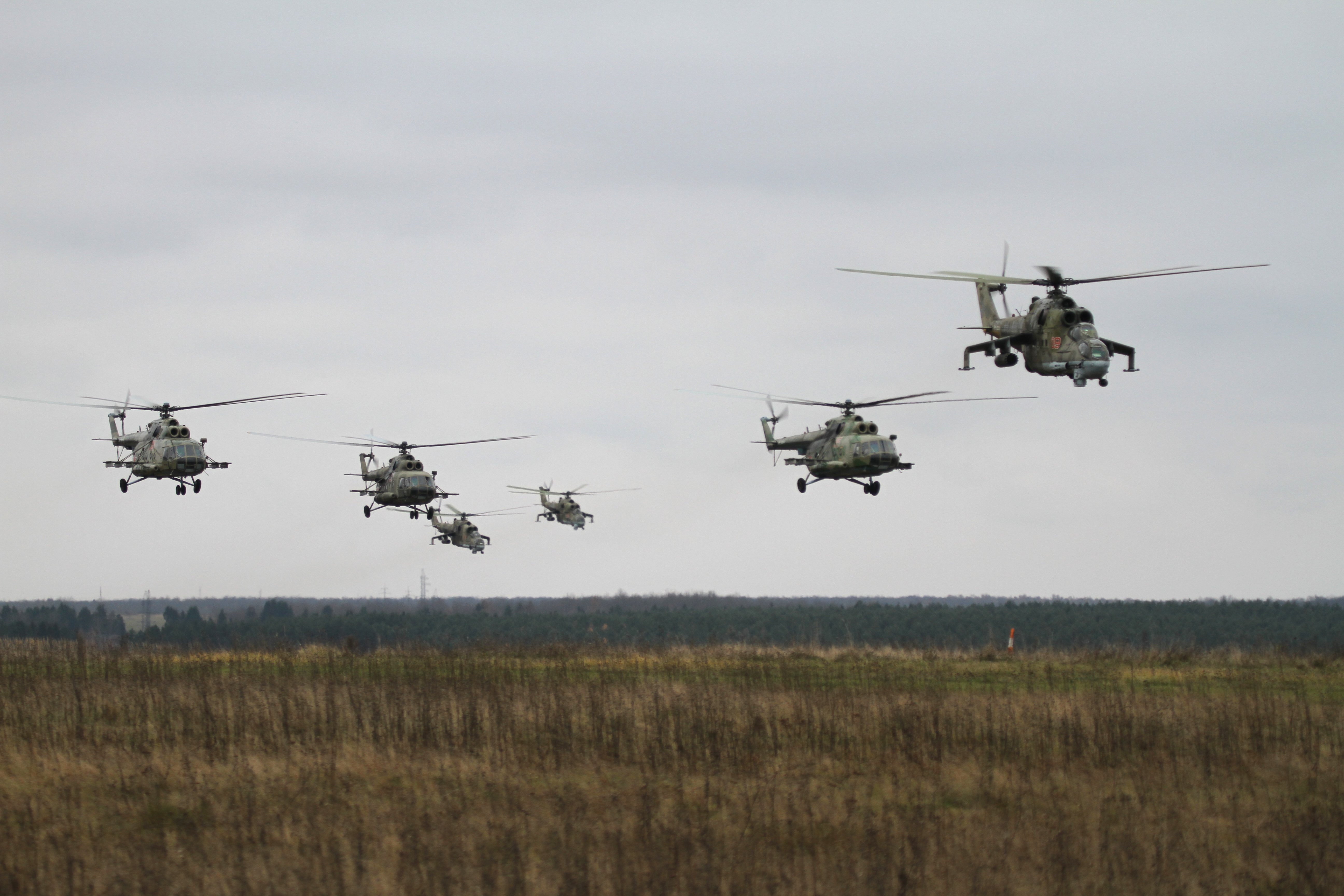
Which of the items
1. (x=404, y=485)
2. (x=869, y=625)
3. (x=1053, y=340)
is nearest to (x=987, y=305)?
(x=1053, y=340)

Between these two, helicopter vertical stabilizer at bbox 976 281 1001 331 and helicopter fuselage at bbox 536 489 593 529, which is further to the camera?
helicopter fuselage at bbox 536 489 593 529

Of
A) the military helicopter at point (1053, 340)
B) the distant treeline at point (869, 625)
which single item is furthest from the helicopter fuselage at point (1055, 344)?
the distant treeline at point (869, 625)

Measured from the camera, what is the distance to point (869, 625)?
127m

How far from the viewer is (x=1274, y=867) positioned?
13.2 m

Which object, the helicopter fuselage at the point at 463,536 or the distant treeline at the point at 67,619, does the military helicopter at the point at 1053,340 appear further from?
the distant treeline at the point at 67,619

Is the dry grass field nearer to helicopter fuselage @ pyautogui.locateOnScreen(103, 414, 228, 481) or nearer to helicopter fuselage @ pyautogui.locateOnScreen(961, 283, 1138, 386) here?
helicopter fuselage @ pyautogui.locateOnScreen(961, 283, 1138, 386)

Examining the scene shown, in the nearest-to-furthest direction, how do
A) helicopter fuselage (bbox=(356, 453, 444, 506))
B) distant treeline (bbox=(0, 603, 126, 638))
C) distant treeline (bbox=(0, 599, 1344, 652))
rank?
helicopter fuselage (bbox=(356, 453, 444, 506)) → distant treeline (bbox=(0, 599, 1344, 652)) → distant treeline (bbox=(0, 603, 126, 638))

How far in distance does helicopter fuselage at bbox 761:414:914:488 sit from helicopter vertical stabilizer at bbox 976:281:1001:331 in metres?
4.80

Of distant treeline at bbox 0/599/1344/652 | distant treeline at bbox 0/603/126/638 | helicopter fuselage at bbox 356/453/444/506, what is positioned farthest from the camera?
distant treeline at bbox 0/603/126/638

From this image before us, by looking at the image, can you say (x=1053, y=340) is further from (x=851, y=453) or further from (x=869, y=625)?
(x=869, y=625)

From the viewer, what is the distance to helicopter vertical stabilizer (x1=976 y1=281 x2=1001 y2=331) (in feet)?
120

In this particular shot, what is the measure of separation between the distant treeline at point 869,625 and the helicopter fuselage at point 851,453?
49.4 meters

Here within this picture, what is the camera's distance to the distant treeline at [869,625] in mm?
106812

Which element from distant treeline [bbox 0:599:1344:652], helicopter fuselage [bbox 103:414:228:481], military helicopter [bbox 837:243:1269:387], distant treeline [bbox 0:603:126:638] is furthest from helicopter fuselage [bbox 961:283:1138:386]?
distant treeline [bbox 0:603:126:638]
